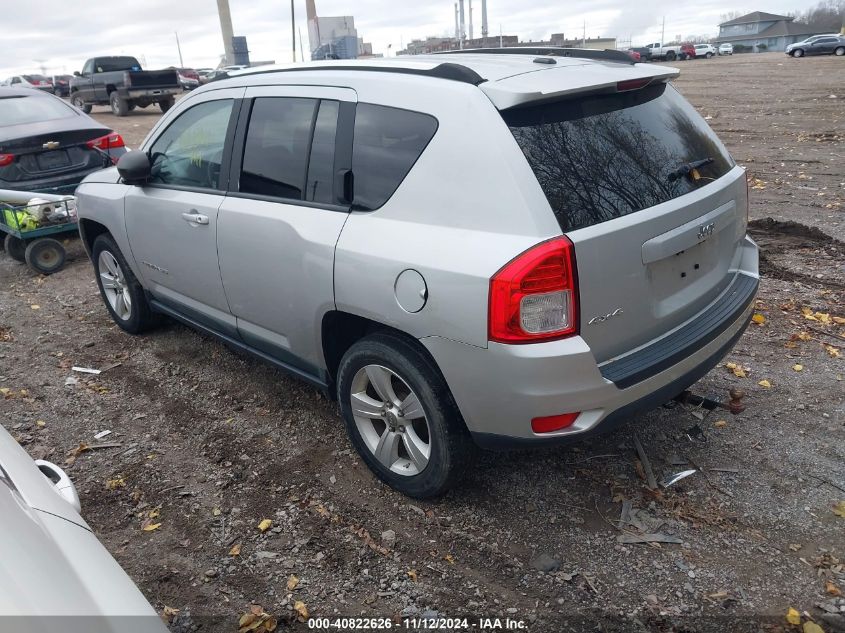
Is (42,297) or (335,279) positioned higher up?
(335,279)

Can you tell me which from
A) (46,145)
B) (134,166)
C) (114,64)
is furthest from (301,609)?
(114,64)

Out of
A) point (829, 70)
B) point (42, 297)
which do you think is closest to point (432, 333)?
point (42, 297)

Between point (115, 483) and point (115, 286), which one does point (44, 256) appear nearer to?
point (115, 286)

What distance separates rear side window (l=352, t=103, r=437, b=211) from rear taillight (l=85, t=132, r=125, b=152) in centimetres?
636

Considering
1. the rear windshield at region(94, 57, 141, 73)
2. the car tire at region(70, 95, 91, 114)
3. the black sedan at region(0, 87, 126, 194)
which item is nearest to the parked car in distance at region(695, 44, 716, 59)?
the rear windshield at region(94, 57, 141, 73)

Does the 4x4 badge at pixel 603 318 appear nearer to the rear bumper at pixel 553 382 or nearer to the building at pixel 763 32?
the rear bumper at pixel 553 382

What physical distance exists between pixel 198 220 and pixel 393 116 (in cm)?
155

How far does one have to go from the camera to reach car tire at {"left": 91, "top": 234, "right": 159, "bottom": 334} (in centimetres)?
530

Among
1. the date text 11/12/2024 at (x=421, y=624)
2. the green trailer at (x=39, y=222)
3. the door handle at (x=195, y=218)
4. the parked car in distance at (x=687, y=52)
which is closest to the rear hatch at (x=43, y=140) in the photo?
the green trailer at (x=39, y=222)

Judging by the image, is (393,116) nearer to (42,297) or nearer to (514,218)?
(514,218)

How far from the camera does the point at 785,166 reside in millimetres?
10336

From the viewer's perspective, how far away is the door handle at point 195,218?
4023 mm

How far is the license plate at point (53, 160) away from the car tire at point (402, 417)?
640 centimetres

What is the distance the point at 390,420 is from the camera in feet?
10.9
